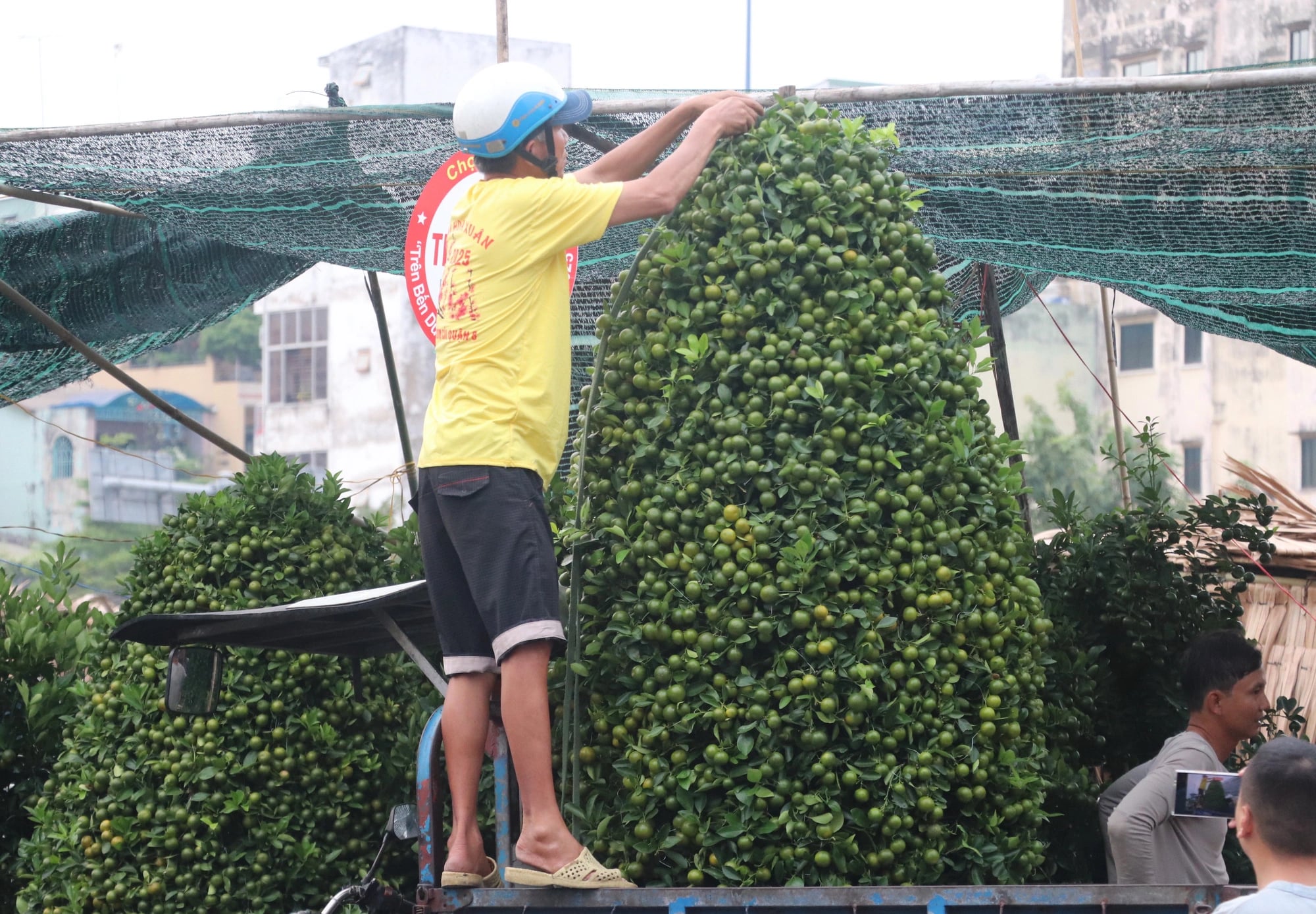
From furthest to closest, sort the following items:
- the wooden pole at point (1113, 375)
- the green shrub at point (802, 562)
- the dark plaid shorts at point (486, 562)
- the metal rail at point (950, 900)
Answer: the wooden pole at point (1113, 375)
the dark plaid shorts at point (486, 562)
the green shrub at point (802, 562)
the metal rail at point (950, 900)

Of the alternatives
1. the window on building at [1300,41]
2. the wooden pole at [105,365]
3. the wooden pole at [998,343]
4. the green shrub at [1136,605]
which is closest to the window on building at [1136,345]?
the window on building at [1300,41]

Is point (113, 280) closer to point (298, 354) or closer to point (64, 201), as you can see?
point (64, 201)

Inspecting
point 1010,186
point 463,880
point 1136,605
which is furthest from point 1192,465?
point 463,880

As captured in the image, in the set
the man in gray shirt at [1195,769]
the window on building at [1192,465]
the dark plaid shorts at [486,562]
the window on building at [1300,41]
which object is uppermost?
the window on building at [1300,41]

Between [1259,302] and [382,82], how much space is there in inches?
1206

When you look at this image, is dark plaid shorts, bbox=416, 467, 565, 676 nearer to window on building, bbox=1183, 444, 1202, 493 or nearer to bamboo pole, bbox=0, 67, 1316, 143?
bamboo pole, bbox=0, 67, 1316, 143

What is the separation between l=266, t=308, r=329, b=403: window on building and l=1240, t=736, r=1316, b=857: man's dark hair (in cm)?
3520

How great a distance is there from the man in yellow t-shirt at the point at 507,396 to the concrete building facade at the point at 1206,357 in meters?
25.3

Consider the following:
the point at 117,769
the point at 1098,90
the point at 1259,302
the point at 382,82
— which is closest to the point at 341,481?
the point at 117,769

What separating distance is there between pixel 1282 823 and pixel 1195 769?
1430 mm

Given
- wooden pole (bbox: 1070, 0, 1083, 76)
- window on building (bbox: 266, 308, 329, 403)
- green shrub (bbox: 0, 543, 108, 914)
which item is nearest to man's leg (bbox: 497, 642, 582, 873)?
green shrub (bbox: 0, 543, 108, 914)

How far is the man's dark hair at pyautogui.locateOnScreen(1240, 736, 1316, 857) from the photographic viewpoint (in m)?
2.57

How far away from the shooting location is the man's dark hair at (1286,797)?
8.44ft

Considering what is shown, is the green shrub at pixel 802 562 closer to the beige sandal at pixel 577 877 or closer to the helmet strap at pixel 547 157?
the beige sandal at pixel 577 877
